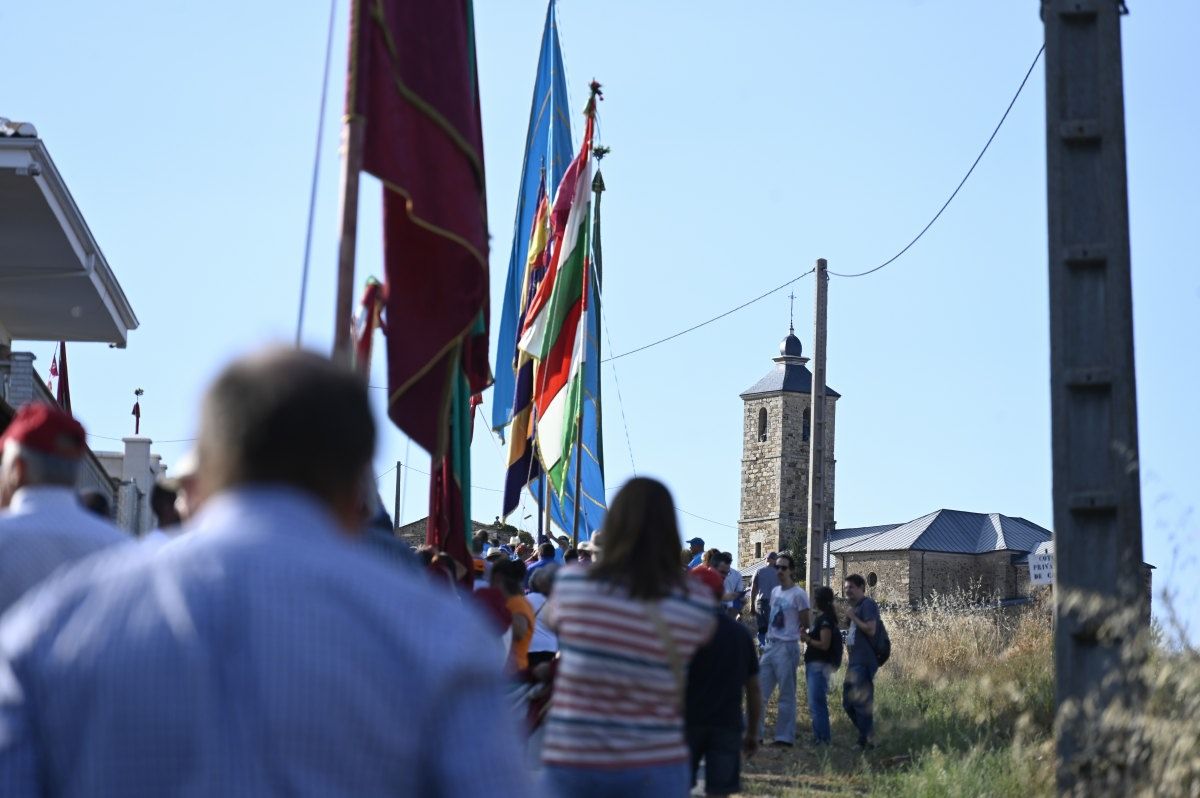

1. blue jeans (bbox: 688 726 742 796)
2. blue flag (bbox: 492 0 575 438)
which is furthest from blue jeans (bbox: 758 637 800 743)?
blue jeans (bbox: 688 726 742 796)

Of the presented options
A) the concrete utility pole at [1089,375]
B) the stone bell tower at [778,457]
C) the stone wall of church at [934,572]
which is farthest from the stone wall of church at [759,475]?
the concrete utility pole at [1089,375]

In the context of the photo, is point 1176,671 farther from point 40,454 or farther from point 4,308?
point 4,308

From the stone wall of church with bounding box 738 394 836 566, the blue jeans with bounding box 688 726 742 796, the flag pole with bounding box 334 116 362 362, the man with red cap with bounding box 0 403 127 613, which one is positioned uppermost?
the stone wall of church with bounding box 738 394 836 566

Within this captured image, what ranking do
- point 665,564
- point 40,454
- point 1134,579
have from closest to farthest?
point 40,454 → point 665,564 → point 1134,579

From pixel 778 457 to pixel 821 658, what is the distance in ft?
349

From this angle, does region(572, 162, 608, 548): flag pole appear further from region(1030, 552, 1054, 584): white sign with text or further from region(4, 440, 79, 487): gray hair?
region(4, 440, 79, 487): gray hair

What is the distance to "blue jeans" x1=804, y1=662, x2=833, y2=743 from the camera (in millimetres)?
15672

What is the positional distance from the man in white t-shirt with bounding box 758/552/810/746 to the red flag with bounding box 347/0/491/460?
27.7ft

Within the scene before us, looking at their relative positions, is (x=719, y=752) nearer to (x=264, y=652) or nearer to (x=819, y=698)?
(x=264, y=652)

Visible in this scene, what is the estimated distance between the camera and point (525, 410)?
687 inches

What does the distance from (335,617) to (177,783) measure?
0.26 metres

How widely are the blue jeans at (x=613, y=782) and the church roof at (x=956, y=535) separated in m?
95.9

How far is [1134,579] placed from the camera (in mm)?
7902

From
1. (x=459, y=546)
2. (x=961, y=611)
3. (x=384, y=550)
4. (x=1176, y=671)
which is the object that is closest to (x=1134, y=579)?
(x=1176, y=671)
